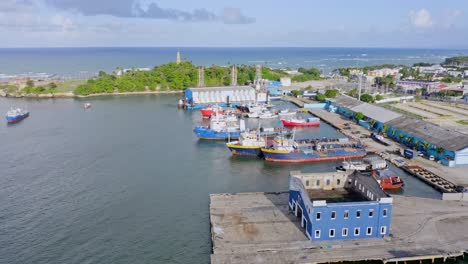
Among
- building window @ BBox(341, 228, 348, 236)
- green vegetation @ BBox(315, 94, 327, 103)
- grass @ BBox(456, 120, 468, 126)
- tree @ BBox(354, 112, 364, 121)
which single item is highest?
green vegetation @ BBox(315, 94, 327, 103)

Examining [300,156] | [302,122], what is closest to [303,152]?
[300,156]

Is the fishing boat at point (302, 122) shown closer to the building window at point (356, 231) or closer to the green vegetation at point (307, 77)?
the building window at point (356, 231)

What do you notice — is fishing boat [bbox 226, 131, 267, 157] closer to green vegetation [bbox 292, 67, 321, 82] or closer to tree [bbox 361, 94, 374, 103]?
tree [bbox 361, 94, 374, 103]

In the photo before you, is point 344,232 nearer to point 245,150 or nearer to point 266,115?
point 245,150

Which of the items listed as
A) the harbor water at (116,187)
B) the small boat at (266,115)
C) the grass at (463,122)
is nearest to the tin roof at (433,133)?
the harbor water at (116,187)

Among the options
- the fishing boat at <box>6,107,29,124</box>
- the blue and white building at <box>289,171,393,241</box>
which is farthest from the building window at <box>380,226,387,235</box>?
the fishing boat at <box>6,107,29,124</box>

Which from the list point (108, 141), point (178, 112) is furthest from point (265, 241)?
point (178, 112)
